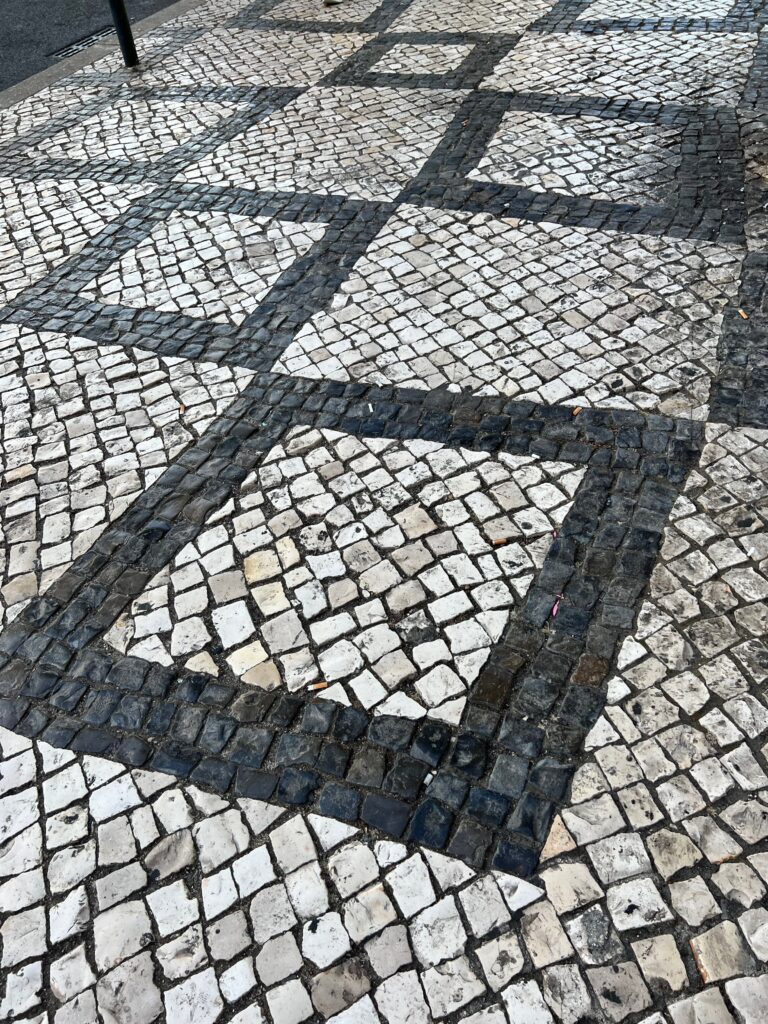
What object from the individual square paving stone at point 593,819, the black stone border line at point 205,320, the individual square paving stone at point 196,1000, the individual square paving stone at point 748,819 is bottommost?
the individual square paving stone at point 748,819

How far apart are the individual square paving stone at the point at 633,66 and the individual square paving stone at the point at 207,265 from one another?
11.9 feet

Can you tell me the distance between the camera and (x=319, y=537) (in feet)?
14.8

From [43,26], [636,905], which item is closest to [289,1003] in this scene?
[636,905]

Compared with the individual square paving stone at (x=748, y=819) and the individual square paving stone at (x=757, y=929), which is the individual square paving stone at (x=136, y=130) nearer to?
the individual square paving stone at (x=748, y=819)

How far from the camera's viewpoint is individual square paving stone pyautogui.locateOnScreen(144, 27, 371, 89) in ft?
32.5

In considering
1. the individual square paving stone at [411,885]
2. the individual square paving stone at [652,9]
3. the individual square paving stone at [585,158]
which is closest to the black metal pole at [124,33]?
the individual square paving stone at [585,158]

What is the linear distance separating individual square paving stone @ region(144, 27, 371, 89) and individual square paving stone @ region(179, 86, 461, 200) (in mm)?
922

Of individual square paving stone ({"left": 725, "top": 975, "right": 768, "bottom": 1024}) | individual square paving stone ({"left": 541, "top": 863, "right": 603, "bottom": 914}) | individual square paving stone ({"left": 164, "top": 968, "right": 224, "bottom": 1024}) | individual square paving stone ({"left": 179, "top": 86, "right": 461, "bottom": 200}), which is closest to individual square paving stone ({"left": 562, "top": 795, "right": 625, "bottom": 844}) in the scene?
individual square paving stone ({"left": 541, "top": 863, "right": 603, "bottom": 914})

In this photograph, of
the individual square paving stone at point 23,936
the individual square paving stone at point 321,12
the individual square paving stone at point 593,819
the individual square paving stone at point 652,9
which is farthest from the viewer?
the individual square paving stone at point 321,12

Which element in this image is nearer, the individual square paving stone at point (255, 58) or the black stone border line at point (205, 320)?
the black stone border line at point (205, 320)

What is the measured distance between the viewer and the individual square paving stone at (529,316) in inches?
207

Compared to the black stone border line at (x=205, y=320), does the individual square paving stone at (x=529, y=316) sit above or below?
below

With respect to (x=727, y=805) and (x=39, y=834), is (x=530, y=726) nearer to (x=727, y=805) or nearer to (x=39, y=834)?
(x=727, y=805)

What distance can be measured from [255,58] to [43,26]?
438cm
